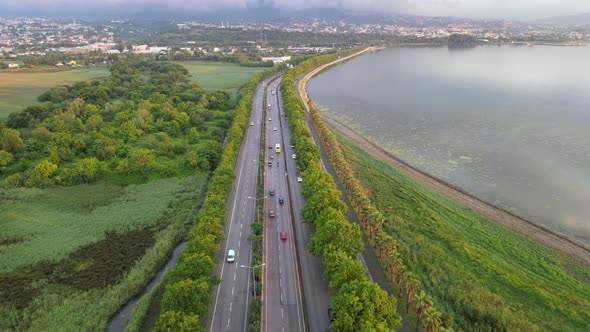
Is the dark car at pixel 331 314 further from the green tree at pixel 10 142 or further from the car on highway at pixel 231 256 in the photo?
the green tree at pixel 10 142

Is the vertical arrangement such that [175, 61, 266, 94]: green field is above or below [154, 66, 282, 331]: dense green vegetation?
above

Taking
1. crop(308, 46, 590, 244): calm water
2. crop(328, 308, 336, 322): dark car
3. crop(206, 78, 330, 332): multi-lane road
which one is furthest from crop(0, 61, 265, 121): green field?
crop(328, 308, 336, 322): dark car

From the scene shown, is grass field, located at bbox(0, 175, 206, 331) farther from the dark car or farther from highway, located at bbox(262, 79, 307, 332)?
the dark car

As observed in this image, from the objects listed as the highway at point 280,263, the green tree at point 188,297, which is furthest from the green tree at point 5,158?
the green tree at point 188,297

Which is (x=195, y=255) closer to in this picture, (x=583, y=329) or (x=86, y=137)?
(x=583, y=329)

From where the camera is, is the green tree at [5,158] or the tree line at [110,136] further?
the green tree at [5,158]

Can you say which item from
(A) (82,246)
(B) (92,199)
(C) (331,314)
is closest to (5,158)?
(B) (92,199)

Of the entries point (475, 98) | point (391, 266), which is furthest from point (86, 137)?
point (475, 98)
